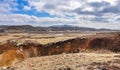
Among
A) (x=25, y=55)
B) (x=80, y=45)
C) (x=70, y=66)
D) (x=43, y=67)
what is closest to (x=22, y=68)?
(x=43, y=67)

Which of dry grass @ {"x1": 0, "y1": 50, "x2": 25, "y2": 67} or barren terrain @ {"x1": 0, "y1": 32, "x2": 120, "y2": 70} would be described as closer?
barren terrain @ {"x1": 0, "y1": 32, "x2": 120, "y2": 70}

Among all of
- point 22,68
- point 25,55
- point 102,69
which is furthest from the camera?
point 25,55

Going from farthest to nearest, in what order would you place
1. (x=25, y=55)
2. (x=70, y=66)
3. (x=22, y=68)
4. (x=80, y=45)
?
(x=80, y=45) < (x=25, y=55) < (x=22, y=68) < (x=70, y=66)

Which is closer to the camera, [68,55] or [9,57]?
[68,55]

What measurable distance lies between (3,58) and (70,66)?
14.6 metres

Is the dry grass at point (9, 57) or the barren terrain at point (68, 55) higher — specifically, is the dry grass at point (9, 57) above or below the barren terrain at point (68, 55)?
below

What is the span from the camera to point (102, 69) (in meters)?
19.2

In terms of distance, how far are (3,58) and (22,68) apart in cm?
1098

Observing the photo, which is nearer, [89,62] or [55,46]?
[89,62]

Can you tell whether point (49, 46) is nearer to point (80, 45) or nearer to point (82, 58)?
point (80, 45)

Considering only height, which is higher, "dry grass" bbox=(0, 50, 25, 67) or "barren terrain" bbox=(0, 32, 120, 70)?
"barren terrain" bbox=(0, 32, 120, 70)

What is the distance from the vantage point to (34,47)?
43.2 m

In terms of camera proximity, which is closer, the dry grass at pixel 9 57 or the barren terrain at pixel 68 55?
the barren terrain at pixel 68 55

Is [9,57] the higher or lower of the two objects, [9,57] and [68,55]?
the lower
